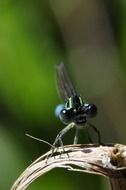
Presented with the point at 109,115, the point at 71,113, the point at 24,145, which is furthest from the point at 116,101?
the point at 71,113

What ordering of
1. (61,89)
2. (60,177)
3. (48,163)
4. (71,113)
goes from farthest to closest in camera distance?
(60,177) < (61,89) < (71,113) < (48,163)

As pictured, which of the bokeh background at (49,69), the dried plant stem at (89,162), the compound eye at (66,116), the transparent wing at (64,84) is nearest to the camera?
the dried plant stem at (89,162)

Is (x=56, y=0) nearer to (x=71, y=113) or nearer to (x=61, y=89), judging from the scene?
(x=61, y=89)

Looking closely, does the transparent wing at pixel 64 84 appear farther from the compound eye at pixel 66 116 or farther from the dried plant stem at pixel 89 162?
the dried plant stem at pixel 89 162

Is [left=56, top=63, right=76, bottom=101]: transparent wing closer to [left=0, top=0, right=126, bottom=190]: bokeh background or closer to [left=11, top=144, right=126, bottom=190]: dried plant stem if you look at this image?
[left=0, top=0, right=126, bottom=190]: bokeh background

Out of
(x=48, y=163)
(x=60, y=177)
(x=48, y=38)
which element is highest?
(x=48, y=38)

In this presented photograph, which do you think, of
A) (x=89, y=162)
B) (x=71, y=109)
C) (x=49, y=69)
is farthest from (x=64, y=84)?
(x=89, y=162)

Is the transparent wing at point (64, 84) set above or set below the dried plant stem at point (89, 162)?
above

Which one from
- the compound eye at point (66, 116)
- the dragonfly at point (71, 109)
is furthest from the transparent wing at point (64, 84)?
the compound eye at point (66, 116)

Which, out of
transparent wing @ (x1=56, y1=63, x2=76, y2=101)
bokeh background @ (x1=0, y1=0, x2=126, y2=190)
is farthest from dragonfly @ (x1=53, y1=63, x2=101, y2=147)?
bokeh background @ (x1=0, y1=0, x2=126, y2=190)
